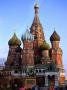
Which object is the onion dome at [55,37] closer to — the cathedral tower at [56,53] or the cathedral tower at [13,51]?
the cathedral tower at [56,53]

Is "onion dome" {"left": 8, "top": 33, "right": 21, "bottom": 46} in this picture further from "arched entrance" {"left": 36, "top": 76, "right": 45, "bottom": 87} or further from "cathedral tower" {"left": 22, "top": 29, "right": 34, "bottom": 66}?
"arched entrance" {"left": 36, "top": 76, "right": 45, "bottom": 87}

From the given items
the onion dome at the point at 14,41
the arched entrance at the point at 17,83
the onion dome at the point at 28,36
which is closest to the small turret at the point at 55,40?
the onion dome at the point at 28,36

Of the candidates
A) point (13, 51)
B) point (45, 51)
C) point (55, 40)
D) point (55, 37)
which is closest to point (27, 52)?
point (45, 51)

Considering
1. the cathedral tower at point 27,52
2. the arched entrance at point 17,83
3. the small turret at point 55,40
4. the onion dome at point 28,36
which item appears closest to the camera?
the arched entrance at point 17,83

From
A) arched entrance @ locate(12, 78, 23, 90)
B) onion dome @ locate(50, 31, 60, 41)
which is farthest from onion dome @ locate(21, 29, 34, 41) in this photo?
arched entrance @ locate(12, 78, 23, 90)

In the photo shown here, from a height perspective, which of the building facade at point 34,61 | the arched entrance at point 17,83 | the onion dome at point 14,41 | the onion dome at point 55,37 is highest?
the onion dome at point 55,37

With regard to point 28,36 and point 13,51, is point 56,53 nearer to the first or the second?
point 28,36

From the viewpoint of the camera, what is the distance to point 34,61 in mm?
63688

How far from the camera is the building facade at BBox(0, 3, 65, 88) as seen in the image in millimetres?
60500

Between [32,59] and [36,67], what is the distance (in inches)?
63.3

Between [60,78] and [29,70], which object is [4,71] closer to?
[29,70]

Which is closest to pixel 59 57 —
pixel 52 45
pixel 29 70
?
pixel 52 45

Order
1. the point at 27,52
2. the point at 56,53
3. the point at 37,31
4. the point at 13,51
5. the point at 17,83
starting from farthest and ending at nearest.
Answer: the point at 37,31 → the point at 13,51 → the point at 56,53 → the point at 27,52 → the point at 17,83

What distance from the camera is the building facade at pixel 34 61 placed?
198 ft
